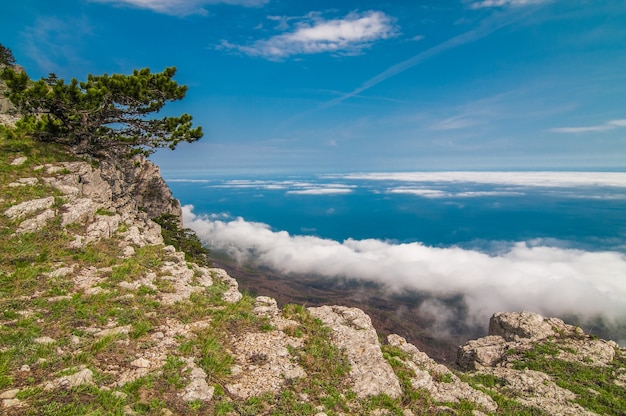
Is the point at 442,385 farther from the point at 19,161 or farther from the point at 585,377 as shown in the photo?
the point at 19,161

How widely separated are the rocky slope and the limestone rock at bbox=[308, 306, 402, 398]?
7 centimetres

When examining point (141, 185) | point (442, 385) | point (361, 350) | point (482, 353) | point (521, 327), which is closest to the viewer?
point (442, 385)

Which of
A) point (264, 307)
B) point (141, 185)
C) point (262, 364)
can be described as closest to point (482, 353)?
point (264, 307)

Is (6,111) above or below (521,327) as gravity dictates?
above

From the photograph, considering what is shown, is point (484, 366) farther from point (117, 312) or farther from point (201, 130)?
point (201, 130)

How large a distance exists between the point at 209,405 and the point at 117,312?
7.01 metres

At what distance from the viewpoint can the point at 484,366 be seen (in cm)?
2242

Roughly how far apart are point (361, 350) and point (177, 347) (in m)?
8.70

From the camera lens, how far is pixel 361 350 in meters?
15.2

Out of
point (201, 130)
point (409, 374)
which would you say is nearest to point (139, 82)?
point (201, 130)

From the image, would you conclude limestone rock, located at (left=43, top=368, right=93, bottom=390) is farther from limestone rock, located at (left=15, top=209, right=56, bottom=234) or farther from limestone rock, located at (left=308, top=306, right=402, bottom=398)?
limestone rock, located at (left=15, top=209, right=56, bottom=234)

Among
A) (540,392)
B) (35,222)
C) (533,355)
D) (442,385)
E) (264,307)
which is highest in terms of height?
(35,222)

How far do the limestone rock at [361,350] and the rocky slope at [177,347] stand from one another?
0.07m

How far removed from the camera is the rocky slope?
32.6 ft
